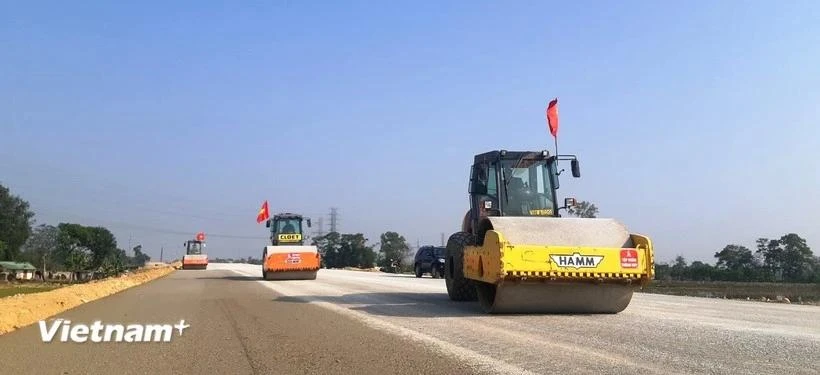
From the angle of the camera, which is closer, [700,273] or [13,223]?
[700,273]

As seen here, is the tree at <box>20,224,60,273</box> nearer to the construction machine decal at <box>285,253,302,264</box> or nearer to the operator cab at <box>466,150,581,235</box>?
the construction machine decal at <box>285,253,302,264</box>

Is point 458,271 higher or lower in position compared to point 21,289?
higher

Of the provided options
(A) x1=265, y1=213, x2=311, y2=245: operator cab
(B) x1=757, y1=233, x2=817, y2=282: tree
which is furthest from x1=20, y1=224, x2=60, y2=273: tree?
(B) x1=757, y1=233, x2=817, y2=282: tree

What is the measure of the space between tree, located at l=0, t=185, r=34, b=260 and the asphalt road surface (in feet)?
321

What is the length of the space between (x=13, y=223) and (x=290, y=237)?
8606 cm

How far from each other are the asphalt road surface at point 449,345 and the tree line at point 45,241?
7380 centimetres

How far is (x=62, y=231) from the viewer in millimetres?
112062

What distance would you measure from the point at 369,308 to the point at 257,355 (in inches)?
213

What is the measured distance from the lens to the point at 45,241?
120m

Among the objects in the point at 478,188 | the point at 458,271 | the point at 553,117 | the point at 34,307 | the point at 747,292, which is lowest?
the point at 747,292

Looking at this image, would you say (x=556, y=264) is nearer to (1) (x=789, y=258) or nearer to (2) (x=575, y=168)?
(2) (x=575, y=168)

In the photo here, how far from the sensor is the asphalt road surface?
6.38m

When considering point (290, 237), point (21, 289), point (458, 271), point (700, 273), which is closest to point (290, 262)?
point (290, 237)

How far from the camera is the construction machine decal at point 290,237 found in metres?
29.8
